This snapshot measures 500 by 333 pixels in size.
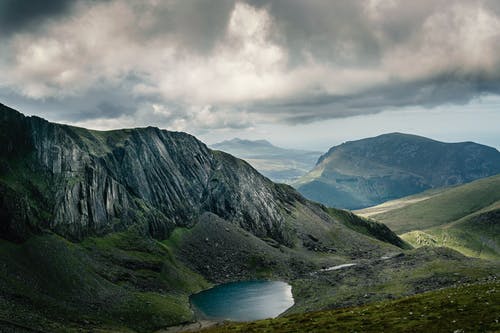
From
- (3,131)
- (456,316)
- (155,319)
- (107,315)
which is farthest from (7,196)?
(456,316)

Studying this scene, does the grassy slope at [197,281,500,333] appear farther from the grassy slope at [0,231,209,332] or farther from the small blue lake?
the small blue lake

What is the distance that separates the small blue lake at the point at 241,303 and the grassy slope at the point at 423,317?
70.3m

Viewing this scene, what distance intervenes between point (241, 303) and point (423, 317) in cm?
12054

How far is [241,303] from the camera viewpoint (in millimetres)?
175750

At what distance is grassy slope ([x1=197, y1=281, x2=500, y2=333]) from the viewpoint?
56188 mm

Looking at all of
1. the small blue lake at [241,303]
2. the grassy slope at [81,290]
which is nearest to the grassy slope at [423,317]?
the grassy slope at [81,290]

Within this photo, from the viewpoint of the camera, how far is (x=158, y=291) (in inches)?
7067

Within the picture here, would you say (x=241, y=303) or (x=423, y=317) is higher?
(x=423, y=317)

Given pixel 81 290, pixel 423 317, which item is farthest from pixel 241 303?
pixel 423 317

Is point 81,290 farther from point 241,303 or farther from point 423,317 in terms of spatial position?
point 423,317

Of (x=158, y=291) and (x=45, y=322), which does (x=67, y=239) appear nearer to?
(x=158, y=291)

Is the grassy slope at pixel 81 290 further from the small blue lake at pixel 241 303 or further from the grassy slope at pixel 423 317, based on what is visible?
the grassy slope at pixel 423 317

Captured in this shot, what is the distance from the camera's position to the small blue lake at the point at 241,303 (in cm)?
15712

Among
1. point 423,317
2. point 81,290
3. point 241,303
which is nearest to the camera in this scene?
point 423,317
